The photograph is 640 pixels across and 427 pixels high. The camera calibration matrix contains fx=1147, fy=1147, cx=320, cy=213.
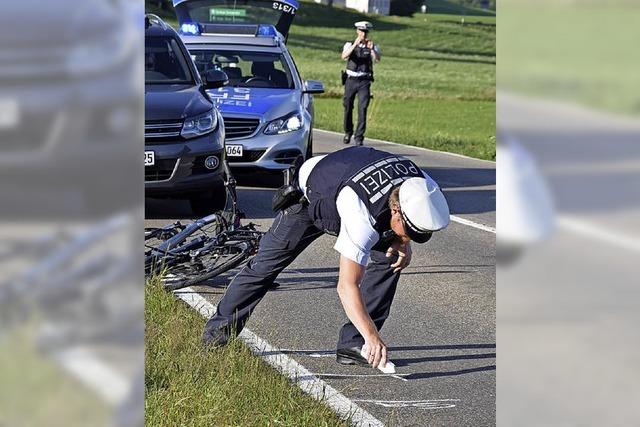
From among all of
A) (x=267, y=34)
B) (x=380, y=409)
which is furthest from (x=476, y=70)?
(x=380, y=409)

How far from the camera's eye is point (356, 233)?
4527 millimetres

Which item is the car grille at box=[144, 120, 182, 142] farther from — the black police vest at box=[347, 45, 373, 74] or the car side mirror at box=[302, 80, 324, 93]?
the black police vest at box=[347, 45, 373, 74]

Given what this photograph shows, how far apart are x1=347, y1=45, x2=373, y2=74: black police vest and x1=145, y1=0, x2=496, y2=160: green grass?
81.3 inches

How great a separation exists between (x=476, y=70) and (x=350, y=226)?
68.6 m

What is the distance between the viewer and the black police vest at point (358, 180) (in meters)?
4.70

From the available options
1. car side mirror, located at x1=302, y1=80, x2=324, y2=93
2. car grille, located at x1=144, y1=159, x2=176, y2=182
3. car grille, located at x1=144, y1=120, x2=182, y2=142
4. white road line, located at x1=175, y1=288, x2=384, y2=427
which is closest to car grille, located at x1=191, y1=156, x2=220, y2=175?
car grille, located at x1=144, y1=159, x2=176, y2=182

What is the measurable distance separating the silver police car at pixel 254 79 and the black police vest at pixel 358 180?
26.5 ft

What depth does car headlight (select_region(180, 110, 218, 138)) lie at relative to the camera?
436 inches
